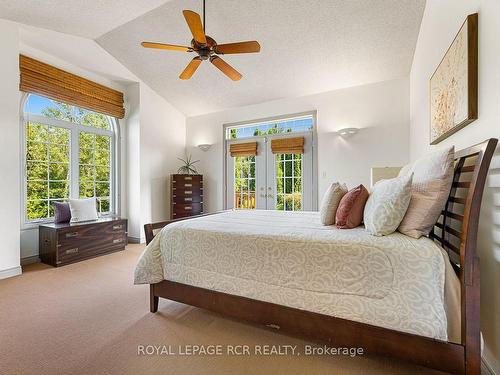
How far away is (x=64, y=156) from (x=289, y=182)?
13.2 feet

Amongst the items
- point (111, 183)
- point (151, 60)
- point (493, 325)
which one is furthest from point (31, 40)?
point (493, 325)

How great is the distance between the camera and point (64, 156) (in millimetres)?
4066

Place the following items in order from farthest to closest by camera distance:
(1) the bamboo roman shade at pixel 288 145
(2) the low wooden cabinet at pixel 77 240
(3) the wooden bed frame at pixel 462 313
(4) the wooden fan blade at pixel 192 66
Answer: (1) the bamboo roman shade at pixel 288 145 → (2) the low wooden cabinet at pixel 77 240 → (4) the wooden fan blade at pixel 192 66 → (3) the wooden bed frame at pixel 462 313

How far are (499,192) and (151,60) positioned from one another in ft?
15.6

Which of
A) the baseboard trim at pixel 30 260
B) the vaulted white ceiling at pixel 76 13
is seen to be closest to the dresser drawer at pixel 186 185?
the baseboard trim at pixel 30 260

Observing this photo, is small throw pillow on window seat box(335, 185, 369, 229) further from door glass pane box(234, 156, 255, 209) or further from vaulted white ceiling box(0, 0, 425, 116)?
door glass pane box(234, 156, 255, 209)

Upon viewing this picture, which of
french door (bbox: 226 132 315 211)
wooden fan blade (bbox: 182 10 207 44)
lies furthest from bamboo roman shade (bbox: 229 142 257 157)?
wooden fan blade (bbox: 182 10 207 44)

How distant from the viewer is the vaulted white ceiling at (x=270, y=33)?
9.78 feet

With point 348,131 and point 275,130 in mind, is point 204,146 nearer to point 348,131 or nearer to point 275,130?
point 275,130

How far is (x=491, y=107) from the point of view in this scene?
1.40 metres

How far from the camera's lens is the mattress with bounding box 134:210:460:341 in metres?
1.24

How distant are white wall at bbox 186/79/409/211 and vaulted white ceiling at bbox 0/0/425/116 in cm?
20

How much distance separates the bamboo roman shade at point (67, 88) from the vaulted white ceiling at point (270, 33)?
60 cm

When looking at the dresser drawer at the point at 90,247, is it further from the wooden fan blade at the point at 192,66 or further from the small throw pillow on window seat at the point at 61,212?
the wooden fan blade at the point at 192,66
